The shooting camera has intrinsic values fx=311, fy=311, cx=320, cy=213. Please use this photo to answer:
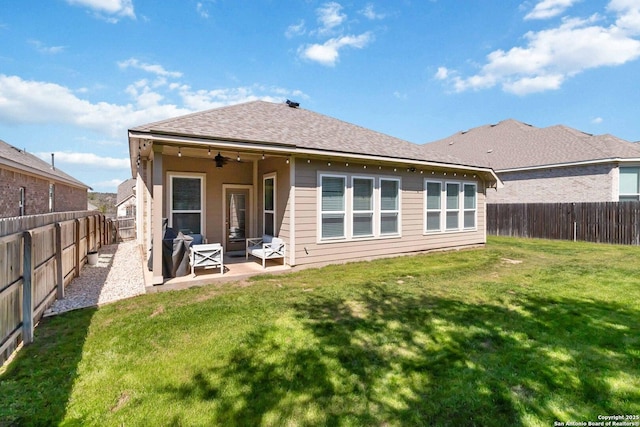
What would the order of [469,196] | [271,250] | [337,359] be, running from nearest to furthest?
[337,359], [271,250], [469,196]

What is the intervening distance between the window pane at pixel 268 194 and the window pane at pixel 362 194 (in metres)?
2.39

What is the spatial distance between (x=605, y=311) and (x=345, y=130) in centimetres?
815

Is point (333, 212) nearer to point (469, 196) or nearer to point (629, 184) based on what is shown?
point (469, 196)

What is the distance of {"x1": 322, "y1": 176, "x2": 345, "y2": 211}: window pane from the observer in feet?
27.3

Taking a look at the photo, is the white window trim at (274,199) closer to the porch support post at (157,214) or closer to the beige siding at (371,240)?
the beige siding at (371,240)

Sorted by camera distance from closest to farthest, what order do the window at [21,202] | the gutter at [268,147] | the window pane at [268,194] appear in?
the gutter at [268,147]
the window pane at [268,194]
the window at [21,202]

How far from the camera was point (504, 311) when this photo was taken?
4832mm

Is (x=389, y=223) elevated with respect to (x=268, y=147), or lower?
lower

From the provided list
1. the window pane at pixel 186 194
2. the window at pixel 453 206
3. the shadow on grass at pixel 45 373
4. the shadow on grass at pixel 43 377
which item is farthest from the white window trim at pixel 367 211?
the shadow on grass at pixel 43 377

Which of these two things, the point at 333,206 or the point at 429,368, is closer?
the point at 429,368

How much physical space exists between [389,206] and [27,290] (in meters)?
8.23

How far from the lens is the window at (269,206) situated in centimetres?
873

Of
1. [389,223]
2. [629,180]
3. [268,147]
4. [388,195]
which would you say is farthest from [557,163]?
[268,147]

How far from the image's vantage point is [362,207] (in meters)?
9.01
